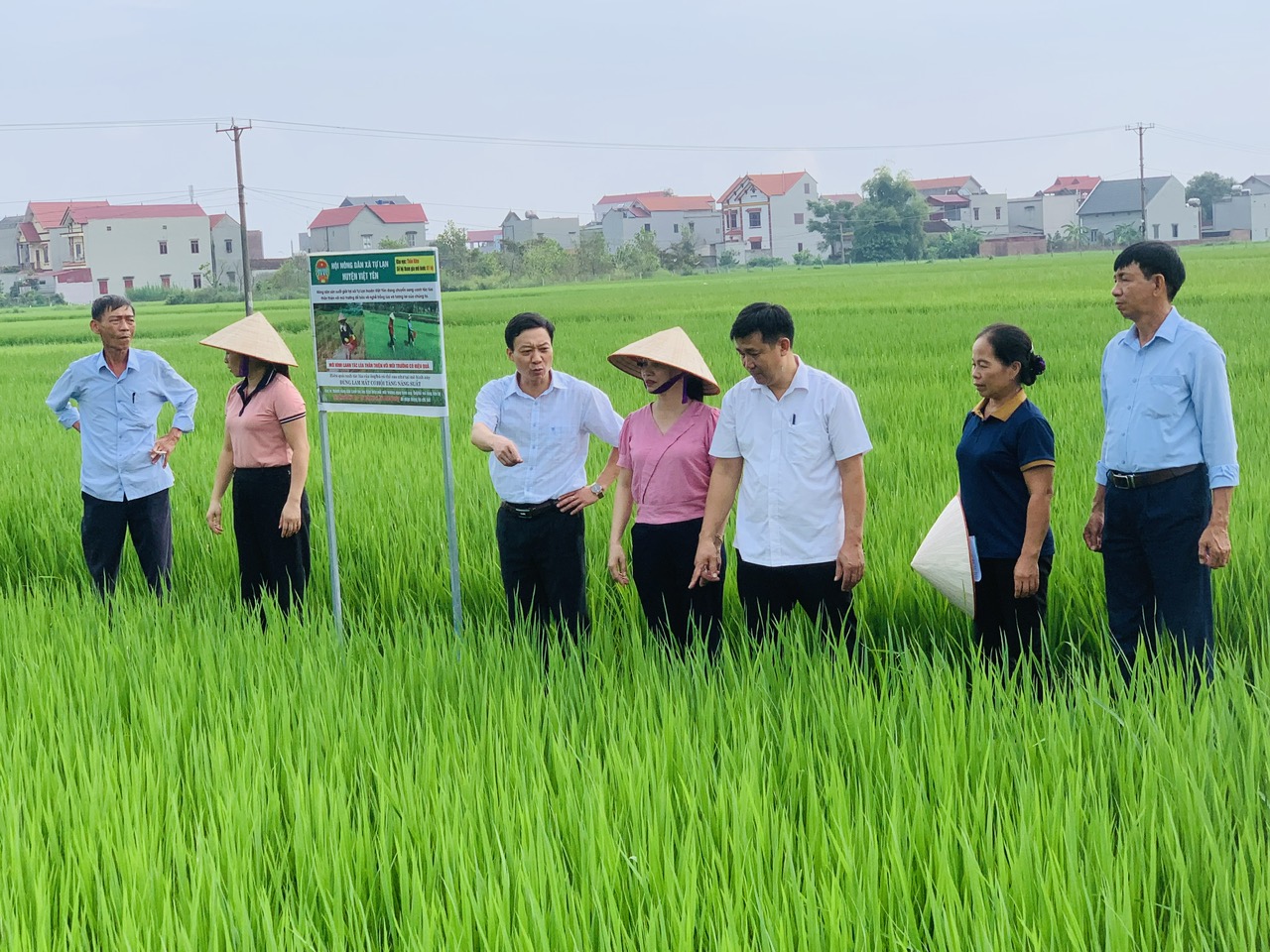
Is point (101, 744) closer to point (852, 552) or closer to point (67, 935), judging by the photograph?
point (67, 935)

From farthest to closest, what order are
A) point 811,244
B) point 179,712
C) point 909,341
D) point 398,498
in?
1. point 811,244
2. point 909,341
3. point 398,498
4. point 179,712

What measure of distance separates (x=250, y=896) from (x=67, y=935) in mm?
314

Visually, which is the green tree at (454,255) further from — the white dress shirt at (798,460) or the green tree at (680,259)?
the white dress shirt at (798,460)

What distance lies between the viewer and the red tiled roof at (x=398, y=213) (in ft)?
291

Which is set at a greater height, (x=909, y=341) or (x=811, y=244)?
(x=811, y=244)

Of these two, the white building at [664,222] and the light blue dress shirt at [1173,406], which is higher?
the white building at [664,222]

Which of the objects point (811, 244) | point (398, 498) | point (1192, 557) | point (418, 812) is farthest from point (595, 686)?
point (811, 244)

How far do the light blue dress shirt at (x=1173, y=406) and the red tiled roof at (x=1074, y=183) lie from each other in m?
116

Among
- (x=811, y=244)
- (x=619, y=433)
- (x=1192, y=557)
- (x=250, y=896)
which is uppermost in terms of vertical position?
(x=811, y=244)

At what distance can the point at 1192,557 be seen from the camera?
400cm

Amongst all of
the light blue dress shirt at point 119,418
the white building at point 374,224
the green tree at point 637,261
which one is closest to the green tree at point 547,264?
the green tree at point 637,261

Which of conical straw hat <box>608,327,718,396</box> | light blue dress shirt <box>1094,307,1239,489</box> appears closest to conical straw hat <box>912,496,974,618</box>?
light blue dress shirt <box>1094,307,1239,489</box>

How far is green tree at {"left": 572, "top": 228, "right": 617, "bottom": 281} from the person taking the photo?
7556cm

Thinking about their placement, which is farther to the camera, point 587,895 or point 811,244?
point 811,244
